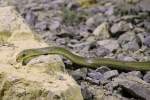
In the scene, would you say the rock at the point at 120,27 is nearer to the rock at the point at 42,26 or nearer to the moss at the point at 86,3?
the rock at the point at 42,26

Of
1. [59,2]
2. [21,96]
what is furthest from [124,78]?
[59,2]

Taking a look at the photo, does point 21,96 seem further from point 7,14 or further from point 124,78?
point 7,14

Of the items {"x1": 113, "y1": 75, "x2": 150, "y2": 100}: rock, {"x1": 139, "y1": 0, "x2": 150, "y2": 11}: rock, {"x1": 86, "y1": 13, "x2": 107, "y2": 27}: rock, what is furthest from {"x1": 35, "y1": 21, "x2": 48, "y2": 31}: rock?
{"x1": 113, "y1": 75, "x2": 150, "y2": 100}: rock

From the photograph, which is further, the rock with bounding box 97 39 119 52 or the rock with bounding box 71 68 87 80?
the rock with bounding box 97 39 119 52

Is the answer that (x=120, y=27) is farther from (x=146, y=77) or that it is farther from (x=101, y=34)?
(x=146, y=77)

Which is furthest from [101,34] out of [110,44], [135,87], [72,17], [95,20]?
[135,87]

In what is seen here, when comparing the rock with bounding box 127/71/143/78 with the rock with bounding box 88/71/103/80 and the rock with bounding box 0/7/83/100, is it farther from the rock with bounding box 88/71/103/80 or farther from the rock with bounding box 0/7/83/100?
the rock with bounding box 0/7/83/100
